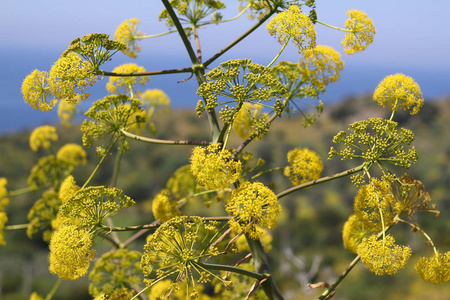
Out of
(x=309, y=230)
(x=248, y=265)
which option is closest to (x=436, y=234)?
(x=309, y=230)

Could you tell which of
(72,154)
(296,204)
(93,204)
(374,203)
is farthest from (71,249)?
(296,204)

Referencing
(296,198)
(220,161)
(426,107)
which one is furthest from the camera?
(426,107)

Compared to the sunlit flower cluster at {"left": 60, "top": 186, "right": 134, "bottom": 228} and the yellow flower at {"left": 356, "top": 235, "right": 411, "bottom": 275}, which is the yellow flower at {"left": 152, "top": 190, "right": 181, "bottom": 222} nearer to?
the sunlit flower cluster at {"left": 60, "top": 186, "right": 134, "bottom": 228}

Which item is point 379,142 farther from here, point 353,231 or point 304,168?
point 353,231

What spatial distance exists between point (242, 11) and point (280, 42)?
0.86m

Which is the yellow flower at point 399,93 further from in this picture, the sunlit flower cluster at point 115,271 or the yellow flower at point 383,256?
the sunlit flower cluster at point 115,271

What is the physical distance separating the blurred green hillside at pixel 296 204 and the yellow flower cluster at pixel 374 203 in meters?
13.9

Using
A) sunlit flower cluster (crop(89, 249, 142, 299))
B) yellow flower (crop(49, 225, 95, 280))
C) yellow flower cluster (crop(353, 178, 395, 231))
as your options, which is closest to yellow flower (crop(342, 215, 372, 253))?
yellow flower cluster (crop(353, 178, 395, 231))

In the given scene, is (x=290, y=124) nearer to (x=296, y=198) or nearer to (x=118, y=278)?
(x=296, y=198)

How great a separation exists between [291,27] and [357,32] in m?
0.77

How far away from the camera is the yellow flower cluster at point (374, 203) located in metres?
2.85

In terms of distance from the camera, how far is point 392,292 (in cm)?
4431

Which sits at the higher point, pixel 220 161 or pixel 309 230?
pixel 220 161

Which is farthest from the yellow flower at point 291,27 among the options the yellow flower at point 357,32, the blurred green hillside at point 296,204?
the blurred green hillside at point 296,204
